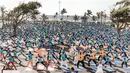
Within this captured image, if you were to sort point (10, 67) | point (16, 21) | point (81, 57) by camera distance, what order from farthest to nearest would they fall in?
point (16, 21), point (81, 57), point (10, 67)

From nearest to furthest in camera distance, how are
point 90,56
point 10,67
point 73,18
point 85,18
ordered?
point 10,67 < point 90,56 < point 85,18 < point 73,18

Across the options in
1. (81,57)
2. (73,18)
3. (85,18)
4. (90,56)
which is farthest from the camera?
(73,18)

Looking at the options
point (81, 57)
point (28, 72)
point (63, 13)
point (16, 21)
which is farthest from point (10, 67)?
point (63, 13)

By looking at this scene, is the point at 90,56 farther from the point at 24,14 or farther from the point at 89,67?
the point at 24,14

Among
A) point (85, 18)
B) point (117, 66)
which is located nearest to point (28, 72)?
point (117, 66)

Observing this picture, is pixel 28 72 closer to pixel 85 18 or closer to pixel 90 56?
pixel 90 56

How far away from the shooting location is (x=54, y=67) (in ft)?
69.3

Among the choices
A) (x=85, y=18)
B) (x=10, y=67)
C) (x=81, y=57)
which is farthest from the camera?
(x=85, y=18)

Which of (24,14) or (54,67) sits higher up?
(24,14)

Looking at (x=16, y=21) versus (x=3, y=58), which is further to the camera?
(x=16, y=21)

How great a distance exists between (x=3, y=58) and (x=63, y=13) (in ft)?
341

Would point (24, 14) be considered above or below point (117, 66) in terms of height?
above

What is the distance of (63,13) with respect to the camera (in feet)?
416

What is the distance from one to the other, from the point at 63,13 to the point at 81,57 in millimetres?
106650
